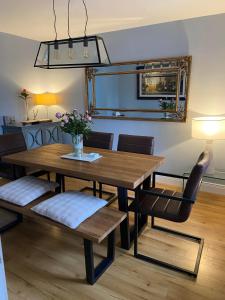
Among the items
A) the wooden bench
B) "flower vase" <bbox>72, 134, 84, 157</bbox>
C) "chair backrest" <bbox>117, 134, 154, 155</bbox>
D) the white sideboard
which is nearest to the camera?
the wooden bench

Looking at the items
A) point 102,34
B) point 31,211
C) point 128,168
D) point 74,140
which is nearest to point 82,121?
point 74,140

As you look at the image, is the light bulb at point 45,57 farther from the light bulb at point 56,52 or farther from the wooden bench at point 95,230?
the wooden bench at point 95,230

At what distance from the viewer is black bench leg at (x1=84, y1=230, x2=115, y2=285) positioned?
174cm

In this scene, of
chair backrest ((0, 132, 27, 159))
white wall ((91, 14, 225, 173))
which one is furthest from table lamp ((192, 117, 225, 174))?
chair backrest ((0, 132, 27, 159))

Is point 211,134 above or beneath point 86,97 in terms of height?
beneath

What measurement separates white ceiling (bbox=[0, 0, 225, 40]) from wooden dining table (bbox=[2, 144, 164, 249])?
1.68 meters

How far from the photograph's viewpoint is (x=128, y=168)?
213 cm

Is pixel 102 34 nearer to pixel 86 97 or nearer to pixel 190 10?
pixel 86 97

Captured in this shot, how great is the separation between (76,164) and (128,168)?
522 mm

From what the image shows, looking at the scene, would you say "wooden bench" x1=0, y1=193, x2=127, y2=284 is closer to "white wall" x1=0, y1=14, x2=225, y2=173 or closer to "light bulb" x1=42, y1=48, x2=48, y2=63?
"light bulb" x1=42, y1=48, x2=48, y2=63

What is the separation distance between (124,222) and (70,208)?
0.57m

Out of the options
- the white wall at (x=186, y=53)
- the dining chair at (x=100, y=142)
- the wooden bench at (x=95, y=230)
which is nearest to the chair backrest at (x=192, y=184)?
the wooden bench at (x=95, y=230)

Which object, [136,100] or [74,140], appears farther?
[136,100]

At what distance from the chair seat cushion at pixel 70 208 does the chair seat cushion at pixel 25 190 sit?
8.3 inches
